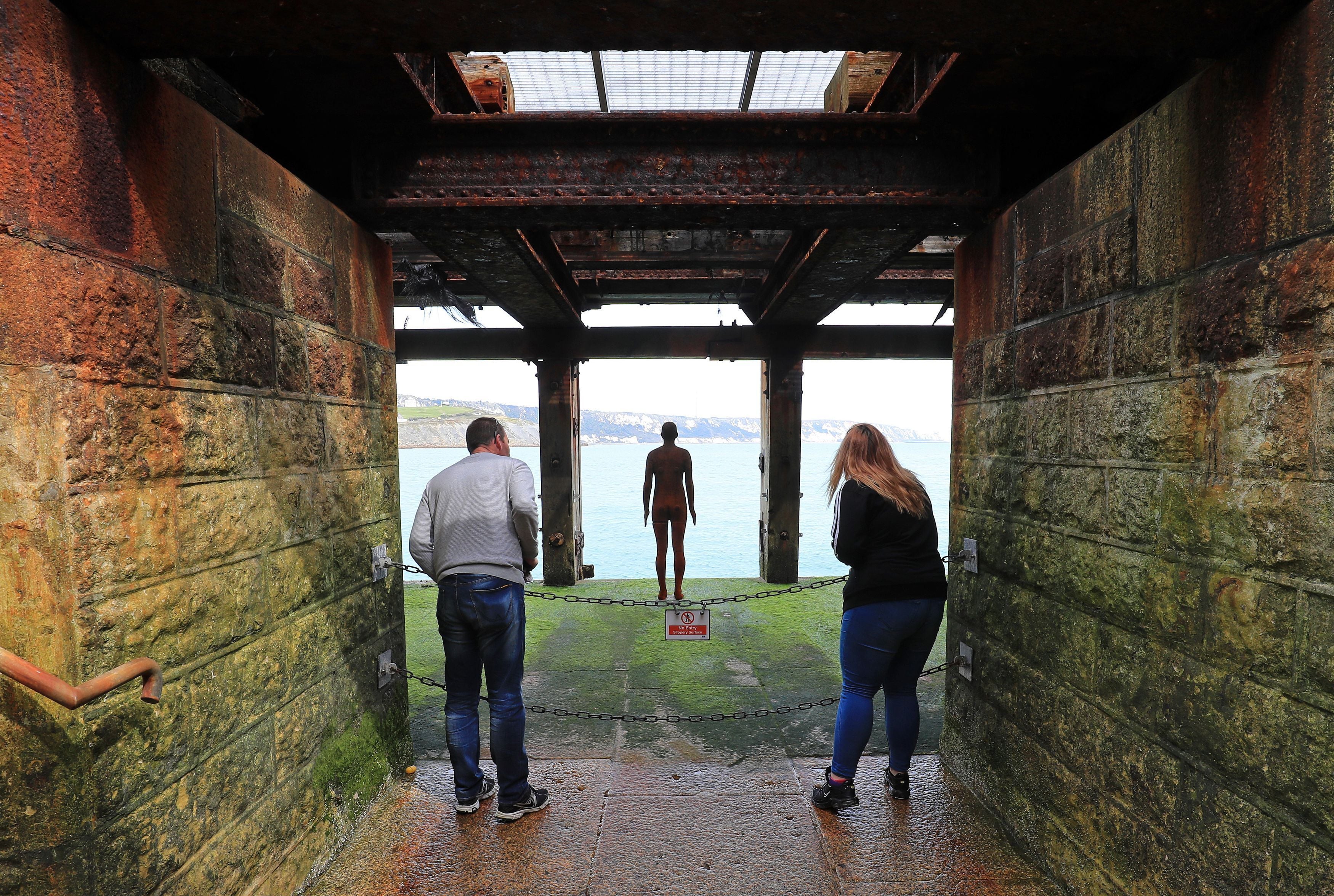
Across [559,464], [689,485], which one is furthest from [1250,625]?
[559,464]

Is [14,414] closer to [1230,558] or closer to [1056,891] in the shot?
[1230,558]

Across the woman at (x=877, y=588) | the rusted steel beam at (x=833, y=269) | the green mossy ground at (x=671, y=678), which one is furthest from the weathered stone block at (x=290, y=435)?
the rusted steel beam at (x=833, y=269)

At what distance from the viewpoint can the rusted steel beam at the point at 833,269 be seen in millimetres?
4285

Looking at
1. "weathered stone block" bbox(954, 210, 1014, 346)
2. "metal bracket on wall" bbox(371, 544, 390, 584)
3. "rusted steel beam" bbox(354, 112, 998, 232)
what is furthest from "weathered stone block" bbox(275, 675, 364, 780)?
"weathered stone block" bbox(954, 210, 1014, 346)

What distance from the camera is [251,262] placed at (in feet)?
8.35

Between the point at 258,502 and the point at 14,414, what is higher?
the point at 14,414

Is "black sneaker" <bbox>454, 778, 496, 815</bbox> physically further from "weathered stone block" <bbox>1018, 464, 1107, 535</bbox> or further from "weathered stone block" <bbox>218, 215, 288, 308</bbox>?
"weathered stone block" <bbox>1018, 464, 1107, 535</bbox>

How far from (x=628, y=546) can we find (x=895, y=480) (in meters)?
27.3

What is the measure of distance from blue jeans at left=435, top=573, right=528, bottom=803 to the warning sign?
1595 millimetres

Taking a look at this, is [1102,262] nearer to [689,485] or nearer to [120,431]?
[120,431]

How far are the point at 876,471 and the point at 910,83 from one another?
191 cm

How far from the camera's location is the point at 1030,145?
3340 millimetres

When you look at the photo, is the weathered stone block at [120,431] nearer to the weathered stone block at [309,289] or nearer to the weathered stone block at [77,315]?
the weathered stone block at [77,315]

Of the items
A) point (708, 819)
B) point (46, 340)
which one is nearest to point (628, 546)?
point (708, 819)
